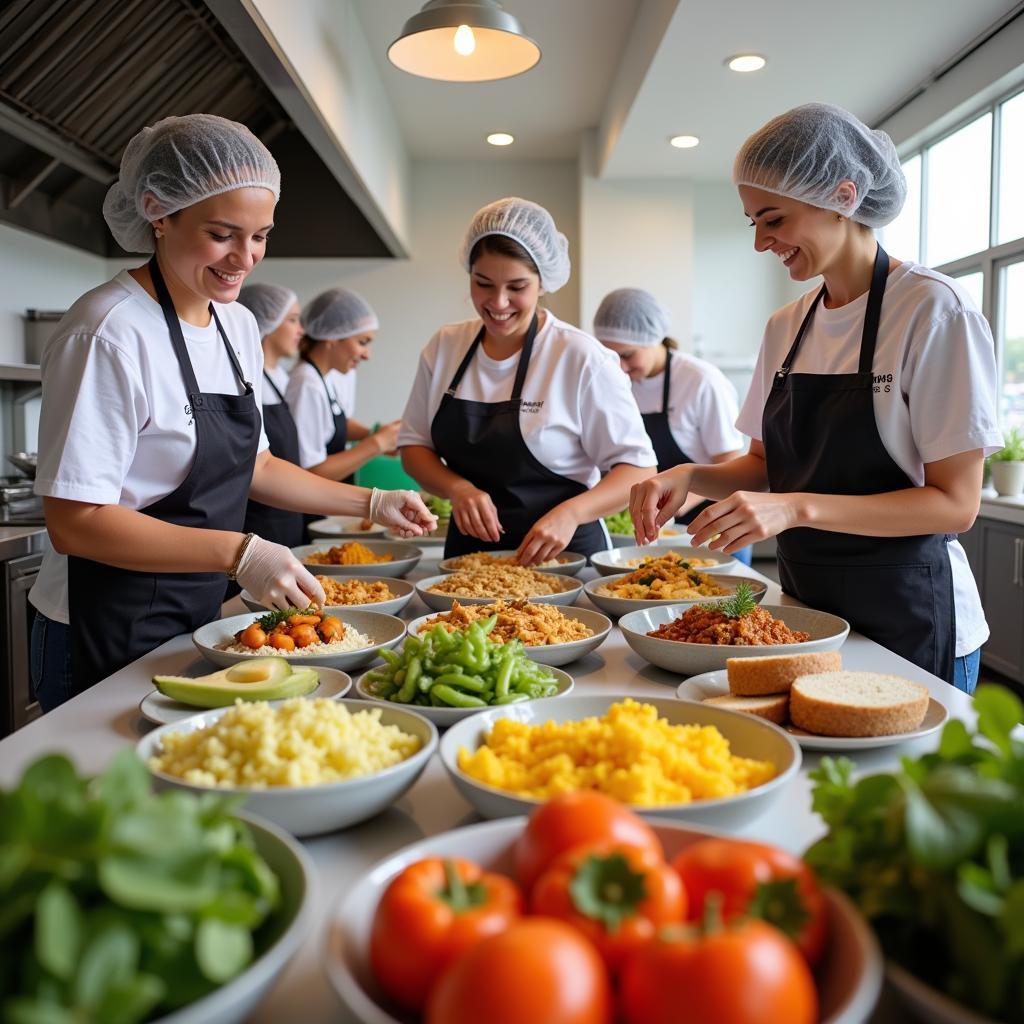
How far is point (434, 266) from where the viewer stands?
312 inches

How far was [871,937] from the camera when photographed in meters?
0.69

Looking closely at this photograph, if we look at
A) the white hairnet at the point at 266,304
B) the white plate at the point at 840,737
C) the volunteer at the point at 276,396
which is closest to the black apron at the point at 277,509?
the volunteer at the point at 276,396

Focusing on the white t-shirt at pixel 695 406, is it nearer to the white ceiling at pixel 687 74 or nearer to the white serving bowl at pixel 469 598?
the white ceiling at pixel 687 74

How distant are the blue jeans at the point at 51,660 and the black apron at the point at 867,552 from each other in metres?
1.67

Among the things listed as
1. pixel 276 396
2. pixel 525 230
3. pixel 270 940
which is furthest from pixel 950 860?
pixel 276 396

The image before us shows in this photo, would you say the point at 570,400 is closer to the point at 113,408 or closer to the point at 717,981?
the point at 113,408

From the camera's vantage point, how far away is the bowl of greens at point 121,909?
0.58m

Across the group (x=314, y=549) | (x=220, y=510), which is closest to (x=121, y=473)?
(x=220, y=510)

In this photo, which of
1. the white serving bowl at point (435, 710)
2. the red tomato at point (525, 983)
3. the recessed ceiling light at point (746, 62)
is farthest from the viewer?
the recessed ceiling light at point (746, 62)

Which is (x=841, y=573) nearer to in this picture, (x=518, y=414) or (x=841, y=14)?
(x=518, y=414)

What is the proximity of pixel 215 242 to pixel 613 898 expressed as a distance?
71.1 inches

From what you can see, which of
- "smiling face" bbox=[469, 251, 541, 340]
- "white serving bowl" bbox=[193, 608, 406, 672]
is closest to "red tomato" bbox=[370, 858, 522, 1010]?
"white serving bowl" bbox=[193, 608, 406, 672]

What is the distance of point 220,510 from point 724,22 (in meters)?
3.65

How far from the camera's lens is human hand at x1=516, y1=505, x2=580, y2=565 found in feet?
8.16
